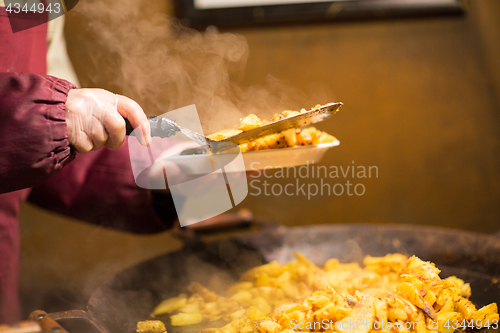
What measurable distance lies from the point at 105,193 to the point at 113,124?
64cm

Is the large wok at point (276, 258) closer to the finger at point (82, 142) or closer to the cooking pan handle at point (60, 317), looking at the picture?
the cooking pan handle at point (60, 317)

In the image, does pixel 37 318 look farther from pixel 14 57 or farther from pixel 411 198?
pixel 411 198

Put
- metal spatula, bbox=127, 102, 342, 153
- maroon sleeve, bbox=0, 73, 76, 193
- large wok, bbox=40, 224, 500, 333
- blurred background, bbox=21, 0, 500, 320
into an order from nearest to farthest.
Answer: maroon sleeve, bbox=0, 73, 76, 193 < metal spatula, bbox=127, 102, 342, 153 < large wok, bbox=40, 224, 500, 333 < blurred background, bbox=21, 0, 500, 320

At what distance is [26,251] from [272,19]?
1.84 meters

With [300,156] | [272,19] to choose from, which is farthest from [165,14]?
[300,156]

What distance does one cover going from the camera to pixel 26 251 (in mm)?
1855

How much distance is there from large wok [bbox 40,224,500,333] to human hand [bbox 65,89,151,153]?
0.35 meters

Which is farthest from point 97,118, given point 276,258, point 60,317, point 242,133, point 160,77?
point 276,258

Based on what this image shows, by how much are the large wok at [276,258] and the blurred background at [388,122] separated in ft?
2.29

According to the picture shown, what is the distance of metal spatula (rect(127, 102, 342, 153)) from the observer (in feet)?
1.98

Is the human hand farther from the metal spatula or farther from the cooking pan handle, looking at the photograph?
the cooking pan handle

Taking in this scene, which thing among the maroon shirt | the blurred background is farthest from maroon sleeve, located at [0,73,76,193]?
the blurred background

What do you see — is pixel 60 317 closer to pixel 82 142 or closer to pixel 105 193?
pixel 82 142

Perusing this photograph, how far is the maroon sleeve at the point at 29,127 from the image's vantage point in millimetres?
501
